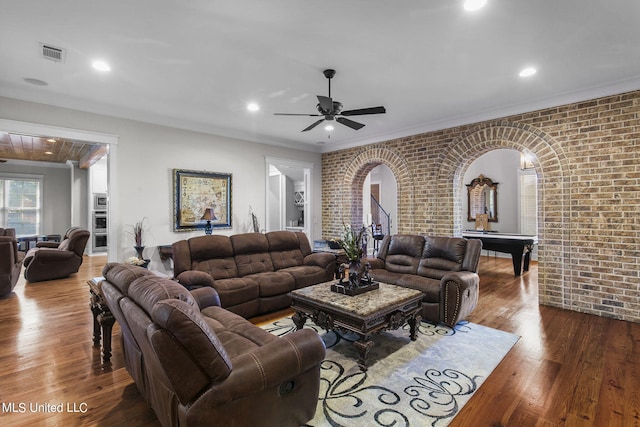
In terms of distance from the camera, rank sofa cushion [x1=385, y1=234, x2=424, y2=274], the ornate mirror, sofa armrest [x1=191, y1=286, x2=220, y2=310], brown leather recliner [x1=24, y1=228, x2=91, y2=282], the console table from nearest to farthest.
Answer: sofa armrest [x1=191, y1=286, x2=220, y2=310]
sofa cushion [x1=385, y1=234, x2=424, y2=274]
brown leather recliner [x1=24, y1=228, x2=91, y2=282]
the console table
the ornate mirror

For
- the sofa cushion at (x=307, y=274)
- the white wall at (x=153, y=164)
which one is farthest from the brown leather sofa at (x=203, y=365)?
the white wall at (x=153, y=164)

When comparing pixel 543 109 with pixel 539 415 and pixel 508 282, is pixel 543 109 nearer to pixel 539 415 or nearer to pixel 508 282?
pixel 508 282

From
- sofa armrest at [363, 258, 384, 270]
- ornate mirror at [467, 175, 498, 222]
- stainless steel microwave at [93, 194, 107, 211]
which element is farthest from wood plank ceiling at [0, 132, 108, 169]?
ornate mirror at [467, 175, 498, 222]

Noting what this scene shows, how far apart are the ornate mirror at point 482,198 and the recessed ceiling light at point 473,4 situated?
22.4 feet

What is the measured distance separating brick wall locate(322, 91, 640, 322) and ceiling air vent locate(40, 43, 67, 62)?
5095 mm

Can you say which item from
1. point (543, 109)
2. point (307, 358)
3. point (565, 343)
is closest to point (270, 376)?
point (307, 358)

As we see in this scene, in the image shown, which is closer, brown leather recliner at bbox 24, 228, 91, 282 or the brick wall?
the brick wall

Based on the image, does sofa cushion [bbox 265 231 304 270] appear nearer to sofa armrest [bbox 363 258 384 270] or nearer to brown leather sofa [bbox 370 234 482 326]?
sofa armrest [bbox 363 258 384 270]

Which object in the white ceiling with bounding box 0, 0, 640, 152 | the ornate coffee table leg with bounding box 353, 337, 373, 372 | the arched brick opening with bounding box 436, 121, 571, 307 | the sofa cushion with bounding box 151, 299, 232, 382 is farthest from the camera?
the arched brick opening with bounding box 436, 121, 571, 307

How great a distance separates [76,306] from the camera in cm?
420

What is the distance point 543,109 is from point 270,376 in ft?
15.8

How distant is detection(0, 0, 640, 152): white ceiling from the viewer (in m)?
2.33

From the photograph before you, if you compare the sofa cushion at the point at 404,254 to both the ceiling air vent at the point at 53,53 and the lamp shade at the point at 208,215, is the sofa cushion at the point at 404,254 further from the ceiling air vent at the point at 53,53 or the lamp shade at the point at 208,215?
the ceiling air vent at the point at 53,53

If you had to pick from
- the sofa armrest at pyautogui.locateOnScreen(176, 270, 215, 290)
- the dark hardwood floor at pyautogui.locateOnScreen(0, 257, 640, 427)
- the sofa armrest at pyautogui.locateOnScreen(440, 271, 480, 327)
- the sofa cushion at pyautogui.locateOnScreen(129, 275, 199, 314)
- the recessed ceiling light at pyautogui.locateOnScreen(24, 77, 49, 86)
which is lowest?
the dark hardwood floor at pyautogui.locateOnScreen(0, 257, 640, 427)
